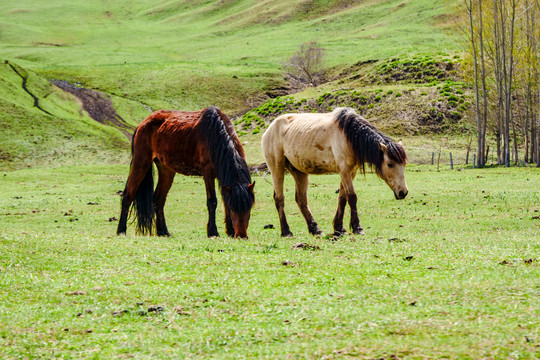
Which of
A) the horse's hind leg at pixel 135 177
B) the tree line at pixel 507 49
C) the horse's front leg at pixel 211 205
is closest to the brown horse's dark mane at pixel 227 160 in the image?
the horse's front leg at pixel 211 205

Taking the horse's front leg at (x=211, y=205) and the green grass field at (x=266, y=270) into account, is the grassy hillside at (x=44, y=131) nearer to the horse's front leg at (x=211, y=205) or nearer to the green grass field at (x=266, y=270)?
the green grass field at (x=266, y=270)

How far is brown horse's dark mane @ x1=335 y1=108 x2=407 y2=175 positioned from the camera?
47.5 ft

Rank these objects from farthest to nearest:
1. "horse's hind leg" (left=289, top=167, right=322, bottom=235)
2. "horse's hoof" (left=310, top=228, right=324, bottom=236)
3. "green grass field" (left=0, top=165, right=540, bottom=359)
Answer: "horse's hind leg" (left=289, top=167, right=322, bottom=235), "horse's hoof" (left=310, top=228, right=324, bottom=236), "green grass field" (left=0, top=165, right=540, bottom=359)

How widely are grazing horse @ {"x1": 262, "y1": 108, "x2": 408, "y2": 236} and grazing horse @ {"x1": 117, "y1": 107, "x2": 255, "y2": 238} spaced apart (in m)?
1.78

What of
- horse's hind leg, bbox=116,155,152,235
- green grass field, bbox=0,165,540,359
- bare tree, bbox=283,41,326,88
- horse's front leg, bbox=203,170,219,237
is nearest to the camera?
green grass field, bbox=0,165,540,359

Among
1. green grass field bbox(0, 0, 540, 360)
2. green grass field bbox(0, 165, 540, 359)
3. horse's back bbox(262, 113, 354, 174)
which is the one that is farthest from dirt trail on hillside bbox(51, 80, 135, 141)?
green grass field bbox(0, 165, 540, 359)

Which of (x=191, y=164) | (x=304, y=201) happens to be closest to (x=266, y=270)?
(x=191, y=164)

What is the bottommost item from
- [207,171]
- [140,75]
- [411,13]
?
[207,171]

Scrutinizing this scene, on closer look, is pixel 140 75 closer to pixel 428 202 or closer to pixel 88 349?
pixel 428 202

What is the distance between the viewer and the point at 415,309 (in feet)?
23.9

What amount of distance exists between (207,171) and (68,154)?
4239cm

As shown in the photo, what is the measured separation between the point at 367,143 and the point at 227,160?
340 cm

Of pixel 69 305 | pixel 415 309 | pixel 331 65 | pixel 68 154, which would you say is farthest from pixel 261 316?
pixel 331 65

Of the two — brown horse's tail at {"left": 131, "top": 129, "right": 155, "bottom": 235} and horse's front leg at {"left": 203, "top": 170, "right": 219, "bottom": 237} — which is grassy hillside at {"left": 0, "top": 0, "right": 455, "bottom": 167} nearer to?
brown horse's tail at {"left": 131, "top": 129, "right": 155, "bottom": 235}
